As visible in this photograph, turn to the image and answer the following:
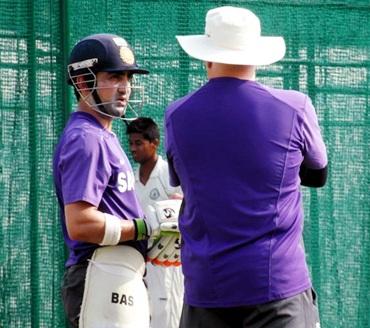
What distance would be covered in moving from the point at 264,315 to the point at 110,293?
110 cm

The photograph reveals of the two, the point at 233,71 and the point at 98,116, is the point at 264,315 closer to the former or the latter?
the point at 233,71

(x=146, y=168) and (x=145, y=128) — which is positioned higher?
(x=145, y=128)

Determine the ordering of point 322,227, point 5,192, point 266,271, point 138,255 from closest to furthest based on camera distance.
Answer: point 266,271, point 138,255, point 5,192, point 322,227

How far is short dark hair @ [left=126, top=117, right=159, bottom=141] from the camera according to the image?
25.3ft

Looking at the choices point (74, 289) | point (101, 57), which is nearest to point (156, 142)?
point (101, 57)

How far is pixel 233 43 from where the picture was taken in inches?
180

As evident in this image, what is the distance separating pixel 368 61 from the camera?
8.10 m

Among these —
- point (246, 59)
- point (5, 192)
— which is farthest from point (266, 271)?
point (5, 192)

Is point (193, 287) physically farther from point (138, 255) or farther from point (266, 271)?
point (138, 255)

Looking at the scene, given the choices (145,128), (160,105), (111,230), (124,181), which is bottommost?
(145,128)

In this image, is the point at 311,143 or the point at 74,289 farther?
the point at 74,289

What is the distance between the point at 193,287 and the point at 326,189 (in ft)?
12.0

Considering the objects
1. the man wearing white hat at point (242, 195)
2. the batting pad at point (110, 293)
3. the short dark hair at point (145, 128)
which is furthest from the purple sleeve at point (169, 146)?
the short dark hair at point (145, 128)

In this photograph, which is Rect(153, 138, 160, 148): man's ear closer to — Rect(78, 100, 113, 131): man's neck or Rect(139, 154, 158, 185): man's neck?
Rect(139, 154, 158, 185): man's neck
